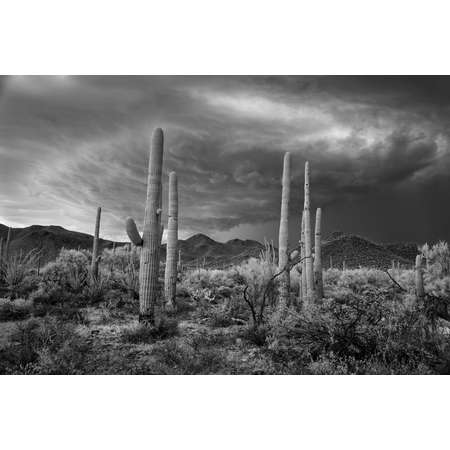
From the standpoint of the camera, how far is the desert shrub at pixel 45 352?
3799 mm

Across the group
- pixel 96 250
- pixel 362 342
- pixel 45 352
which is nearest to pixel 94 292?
pixel 96 250

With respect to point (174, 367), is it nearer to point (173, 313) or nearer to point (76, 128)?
point (173, 313)

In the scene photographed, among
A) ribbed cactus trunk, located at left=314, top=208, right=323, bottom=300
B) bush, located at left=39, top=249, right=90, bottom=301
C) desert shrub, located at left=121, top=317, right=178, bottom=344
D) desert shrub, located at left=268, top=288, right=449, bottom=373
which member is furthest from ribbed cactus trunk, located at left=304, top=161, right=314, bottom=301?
bush, located at left=39, top=249, right=90, bottom=301

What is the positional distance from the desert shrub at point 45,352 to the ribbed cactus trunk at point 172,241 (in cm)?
304

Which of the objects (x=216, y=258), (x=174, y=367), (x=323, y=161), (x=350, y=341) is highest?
(x=323, y=161)

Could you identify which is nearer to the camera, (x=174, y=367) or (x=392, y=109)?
(x=174, y=367)

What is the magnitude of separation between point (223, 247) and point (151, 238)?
722 centimetres

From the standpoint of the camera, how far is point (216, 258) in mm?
15383

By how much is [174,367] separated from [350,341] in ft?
7.22

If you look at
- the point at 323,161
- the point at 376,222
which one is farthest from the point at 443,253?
the point at 323,161

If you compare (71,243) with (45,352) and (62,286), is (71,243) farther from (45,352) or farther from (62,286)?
(45,352)

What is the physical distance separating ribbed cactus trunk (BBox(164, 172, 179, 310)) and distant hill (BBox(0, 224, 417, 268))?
1.00m

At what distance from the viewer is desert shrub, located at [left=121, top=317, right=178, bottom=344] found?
489 cm

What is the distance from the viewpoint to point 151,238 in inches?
217
